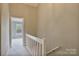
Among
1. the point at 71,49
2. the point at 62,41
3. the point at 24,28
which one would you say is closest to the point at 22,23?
the point at 24,28

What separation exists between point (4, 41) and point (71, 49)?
0.70 m

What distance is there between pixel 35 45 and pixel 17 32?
24 cm

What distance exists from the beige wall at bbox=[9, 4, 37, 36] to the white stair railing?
0.19 feet

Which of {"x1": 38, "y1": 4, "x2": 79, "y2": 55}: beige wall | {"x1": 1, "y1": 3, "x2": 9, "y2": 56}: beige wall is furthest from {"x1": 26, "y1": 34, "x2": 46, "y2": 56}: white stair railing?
{"x1": 1, "y1": 3, "x2": 9, "y2": 56}: beige wall

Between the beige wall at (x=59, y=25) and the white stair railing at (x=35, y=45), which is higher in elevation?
the beige wall at (x=59, y=25)

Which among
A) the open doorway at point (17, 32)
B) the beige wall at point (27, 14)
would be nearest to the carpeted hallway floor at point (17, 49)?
the open doorway at point (17, 32)

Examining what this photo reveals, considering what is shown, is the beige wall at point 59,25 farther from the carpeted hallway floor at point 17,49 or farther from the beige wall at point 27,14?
the carpeted hallway floor at point 17,49

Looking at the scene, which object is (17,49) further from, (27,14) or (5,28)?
(27,14)

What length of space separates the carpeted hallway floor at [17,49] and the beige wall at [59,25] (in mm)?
221

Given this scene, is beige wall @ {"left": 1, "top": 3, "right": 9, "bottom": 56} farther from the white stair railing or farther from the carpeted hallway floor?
the white stair railing

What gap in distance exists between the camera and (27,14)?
1.23 meters

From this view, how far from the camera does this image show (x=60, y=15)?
1.22 m

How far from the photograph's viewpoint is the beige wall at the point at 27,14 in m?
1.22

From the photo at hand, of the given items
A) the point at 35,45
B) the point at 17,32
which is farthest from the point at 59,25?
the point at 17,32
